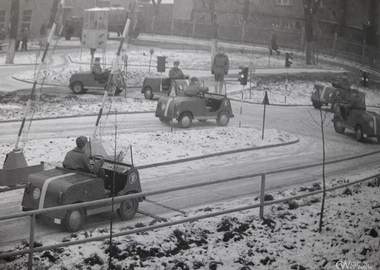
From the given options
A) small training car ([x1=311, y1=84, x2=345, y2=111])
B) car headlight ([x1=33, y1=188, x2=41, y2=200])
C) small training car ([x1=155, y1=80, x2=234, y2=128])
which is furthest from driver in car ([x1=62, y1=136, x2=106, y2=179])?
small training car ([x1=311, y1=84, x2=345, y2=111])

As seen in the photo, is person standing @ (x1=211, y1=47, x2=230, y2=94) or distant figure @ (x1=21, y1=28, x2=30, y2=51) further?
distant figure @ (x1=21, y1=28, x2=30, y2=51)

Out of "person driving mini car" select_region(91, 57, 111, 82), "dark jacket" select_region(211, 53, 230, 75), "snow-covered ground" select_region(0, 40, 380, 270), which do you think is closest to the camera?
"snow-covered ground" select_region(0, 40, 380, 270)

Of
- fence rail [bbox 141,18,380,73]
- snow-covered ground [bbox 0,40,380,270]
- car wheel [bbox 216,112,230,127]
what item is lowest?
snow-covered ground [bbox 0,40,380,270]

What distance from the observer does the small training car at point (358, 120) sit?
17781mm

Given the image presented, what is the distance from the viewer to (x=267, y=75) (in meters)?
29.0

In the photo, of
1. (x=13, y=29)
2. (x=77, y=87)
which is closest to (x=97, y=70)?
(x=77, y=87)

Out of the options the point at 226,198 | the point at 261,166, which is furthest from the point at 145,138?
the point at 226,198

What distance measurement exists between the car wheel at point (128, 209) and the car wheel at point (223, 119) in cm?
915

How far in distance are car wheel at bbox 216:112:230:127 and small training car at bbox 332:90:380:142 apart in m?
3.34

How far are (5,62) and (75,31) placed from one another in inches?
381

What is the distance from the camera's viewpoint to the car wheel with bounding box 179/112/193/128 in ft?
59.5

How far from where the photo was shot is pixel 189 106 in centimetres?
1819

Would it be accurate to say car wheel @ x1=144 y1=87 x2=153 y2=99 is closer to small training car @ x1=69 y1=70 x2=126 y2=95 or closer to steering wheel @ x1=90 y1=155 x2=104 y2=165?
small training car @ x1=69 y1=70 x2=126 y2=95

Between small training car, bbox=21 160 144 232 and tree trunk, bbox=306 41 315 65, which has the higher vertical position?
tree trunk, bbox=306 41 315 65
